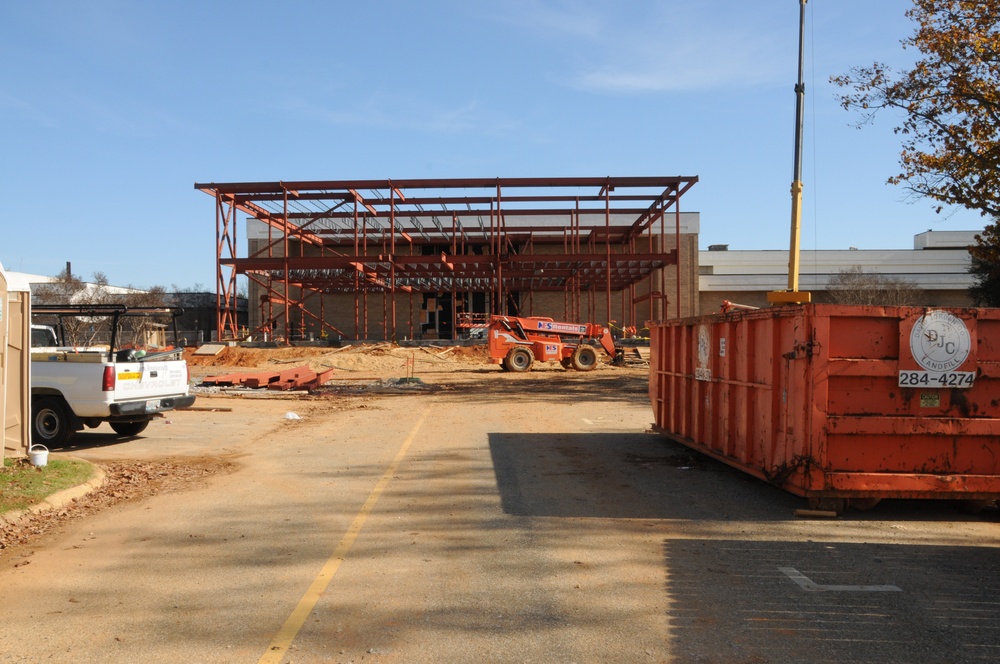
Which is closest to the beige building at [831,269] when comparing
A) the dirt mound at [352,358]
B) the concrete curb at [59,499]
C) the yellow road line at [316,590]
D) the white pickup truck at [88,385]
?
the dirt mound at [352,358]

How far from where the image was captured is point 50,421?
12492mm

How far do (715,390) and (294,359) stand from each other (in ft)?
98.5

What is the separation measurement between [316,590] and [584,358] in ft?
92.1

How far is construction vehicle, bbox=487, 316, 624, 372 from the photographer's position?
107 feet

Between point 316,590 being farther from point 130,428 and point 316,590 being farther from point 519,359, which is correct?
point 519,359

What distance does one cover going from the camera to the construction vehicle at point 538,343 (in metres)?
32.6

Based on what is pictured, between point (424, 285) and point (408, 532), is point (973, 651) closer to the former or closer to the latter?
point (408, 532)

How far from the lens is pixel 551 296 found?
5631 cm

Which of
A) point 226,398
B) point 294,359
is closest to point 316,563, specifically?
point 226,398

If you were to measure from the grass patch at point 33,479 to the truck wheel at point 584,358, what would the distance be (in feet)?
79.7

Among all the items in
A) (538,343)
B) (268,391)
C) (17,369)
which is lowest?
(268,391)

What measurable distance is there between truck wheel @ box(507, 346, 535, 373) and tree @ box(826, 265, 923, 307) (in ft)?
74.2

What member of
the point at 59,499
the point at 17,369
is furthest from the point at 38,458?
the point at 59,499

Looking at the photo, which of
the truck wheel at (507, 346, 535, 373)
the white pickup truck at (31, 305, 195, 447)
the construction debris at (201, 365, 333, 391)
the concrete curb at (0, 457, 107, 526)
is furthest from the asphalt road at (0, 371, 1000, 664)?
the truck wheel at (507, 346, 535, 373)
